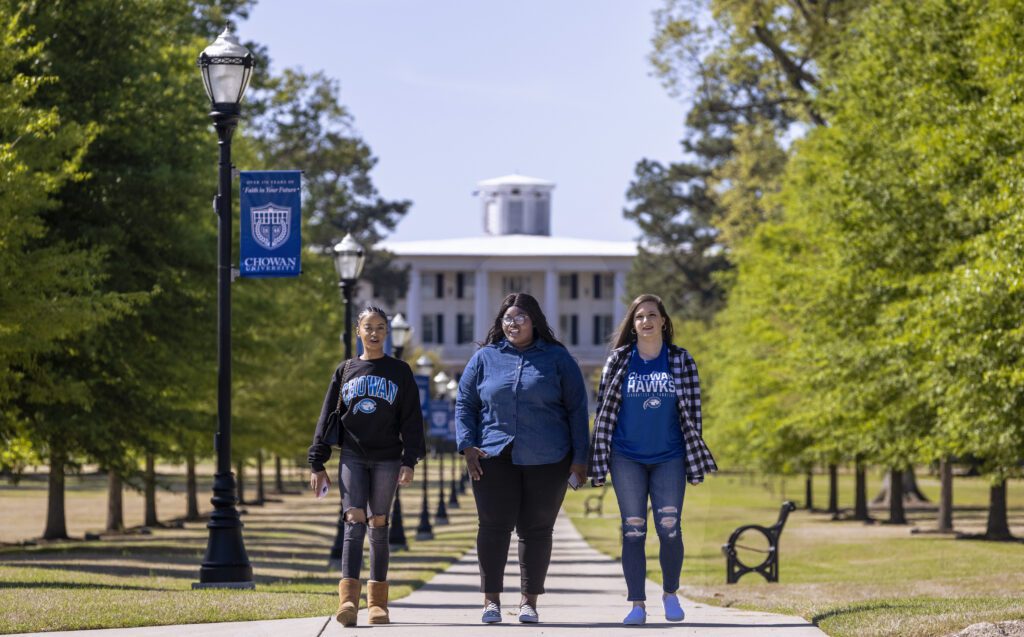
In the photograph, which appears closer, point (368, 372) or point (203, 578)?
point (368, 372)

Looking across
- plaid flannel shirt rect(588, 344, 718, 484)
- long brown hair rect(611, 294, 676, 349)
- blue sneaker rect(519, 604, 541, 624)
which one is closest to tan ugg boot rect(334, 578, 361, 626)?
blue sneaker rect(519, 604, 541, 624)

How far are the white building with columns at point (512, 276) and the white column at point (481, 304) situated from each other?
8 cm

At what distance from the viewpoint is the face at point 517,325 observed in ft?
32.2

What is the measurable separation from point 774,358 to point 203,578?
28427 millimetres

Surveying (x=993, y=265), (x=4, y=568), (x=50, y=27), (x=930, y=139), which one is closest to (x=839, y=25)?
(x=930, y=139)

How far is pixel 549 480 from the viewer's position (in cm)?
991

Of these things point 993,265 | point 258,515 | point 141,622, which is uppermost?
point 993,265

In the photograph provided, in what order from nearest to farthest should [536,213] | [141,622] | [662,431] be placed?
[662,431] < [141,622] < [536,213]

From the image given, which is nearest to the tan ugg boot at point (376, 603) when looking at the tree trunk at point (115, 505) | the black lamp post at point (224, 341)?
the black lamp post at point (224, 341)

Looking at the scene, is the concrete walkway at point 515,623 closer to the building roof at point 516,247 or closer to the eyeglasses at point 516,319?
the eyeglasses at point 516,319

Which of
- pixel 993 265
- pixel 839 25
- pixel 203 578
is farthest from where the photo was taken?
pixel 839 25

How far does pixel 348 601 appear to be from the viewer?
33.2 ft

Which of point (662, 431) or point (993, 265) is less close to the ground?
point (993, 265)

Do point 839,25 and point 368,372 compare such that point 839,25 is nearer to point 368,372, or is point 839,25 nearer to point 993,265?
point 993,265
